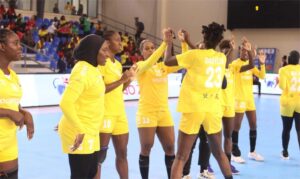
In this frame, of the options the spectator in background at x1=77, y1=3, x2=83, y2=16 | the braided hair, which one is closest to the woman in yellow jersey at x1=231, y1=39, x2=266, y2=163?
the braided hair

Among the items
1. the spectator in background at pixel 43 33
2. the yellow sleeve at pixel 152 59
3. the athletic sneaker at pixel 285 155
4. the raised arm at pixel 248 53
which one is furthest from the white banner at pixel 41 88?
the yellow sleeve at pixel 152 59

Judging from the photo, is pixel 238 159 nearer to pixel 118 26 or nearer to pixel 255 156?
pixel 255 156

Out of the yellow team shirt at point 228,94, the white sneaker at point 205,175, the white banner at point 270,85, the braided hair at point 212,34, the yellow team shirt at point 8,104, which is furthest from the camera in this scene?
the white banner at point 270,85

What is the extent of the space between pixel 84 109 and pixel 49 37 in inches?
675

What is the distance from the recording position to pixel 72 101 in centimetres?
346

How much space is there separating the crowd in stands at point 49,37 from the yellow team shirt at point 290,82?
10.6m

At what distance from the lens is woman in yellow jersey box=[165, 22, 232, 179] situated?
15.4ft

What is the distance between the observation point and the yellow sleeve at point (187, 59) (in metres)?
4.68

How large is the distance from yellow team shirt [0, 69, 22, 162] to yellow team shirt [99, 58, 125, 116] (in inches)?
45.0

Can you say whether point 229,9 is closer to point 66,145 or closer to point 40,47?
→ point 40,47

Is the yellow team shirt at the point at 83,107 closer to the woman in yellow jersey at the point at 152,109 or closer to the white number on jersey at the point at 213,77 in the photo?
the white number on jersey at the point at 213,77

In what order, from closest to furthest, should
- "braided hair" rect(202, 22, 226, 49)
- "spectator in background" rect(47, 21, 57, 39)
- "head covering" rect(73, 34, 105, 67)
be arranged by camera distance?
1. "head covering" rect(73, 34, 105, 67)
2. "braided hair" rect(202, 22, 226, 49)
3. "spectator in background" rect(47, 21, 57, 39)

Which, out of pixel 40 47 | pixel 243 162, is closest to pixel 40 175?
pixel 243 162

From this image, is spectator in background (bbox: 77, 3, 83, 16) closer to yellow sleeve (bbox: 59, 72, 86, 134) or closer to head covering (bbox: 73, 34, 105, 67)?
head covering (bbox: 73, 34, 105, 67)
